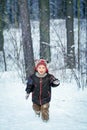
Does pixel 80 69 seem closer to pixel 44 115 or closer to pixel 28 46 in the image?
pixel 28 46

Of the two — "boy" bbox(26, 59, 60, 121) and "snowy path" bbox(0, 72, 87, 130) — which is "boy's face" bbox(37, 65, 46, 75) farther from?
"snowy path" bbox(0, 72, 87, 130)

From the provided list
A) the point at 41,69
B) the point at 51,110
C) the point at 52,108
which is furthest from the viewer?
the point at 52,108

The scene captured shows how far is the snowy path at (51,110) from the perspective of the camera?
6.95m

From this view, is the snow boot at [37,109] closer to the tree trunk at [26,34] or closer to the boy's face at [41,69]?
the boy's face at [41,69]

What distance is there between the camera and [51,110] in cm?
806

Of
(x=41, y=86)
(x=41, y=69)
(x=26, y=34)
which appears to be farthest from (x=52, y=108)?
(x=26, y=34)

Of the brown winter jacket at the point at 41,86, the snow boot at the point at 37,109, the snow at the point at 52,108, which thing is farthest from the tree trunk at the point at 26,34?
the brown winter jacket at the point at 41,86

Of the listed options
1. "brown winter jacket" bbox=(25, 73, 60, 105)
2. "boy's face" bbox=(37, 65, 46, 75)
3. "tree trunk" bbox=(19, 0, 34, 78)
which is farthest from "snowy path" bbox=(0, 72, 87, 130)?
"boy's face" bbox=(37, 65, 46, 75)

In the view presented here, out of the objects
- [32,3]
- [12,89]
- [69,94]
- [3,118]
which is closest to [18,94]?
[12,89]

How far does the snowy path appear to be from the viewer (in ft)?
22.8

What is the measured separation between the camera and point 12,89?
408 inches

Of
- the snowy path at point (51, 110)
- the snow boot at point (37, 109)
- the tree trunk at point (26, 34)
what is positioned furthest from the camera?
the tree trunk at point (26, 34)

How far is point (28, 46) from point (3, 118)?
12.4ft

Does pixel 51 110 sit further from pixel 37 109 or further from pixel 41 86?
pixel 41 86
